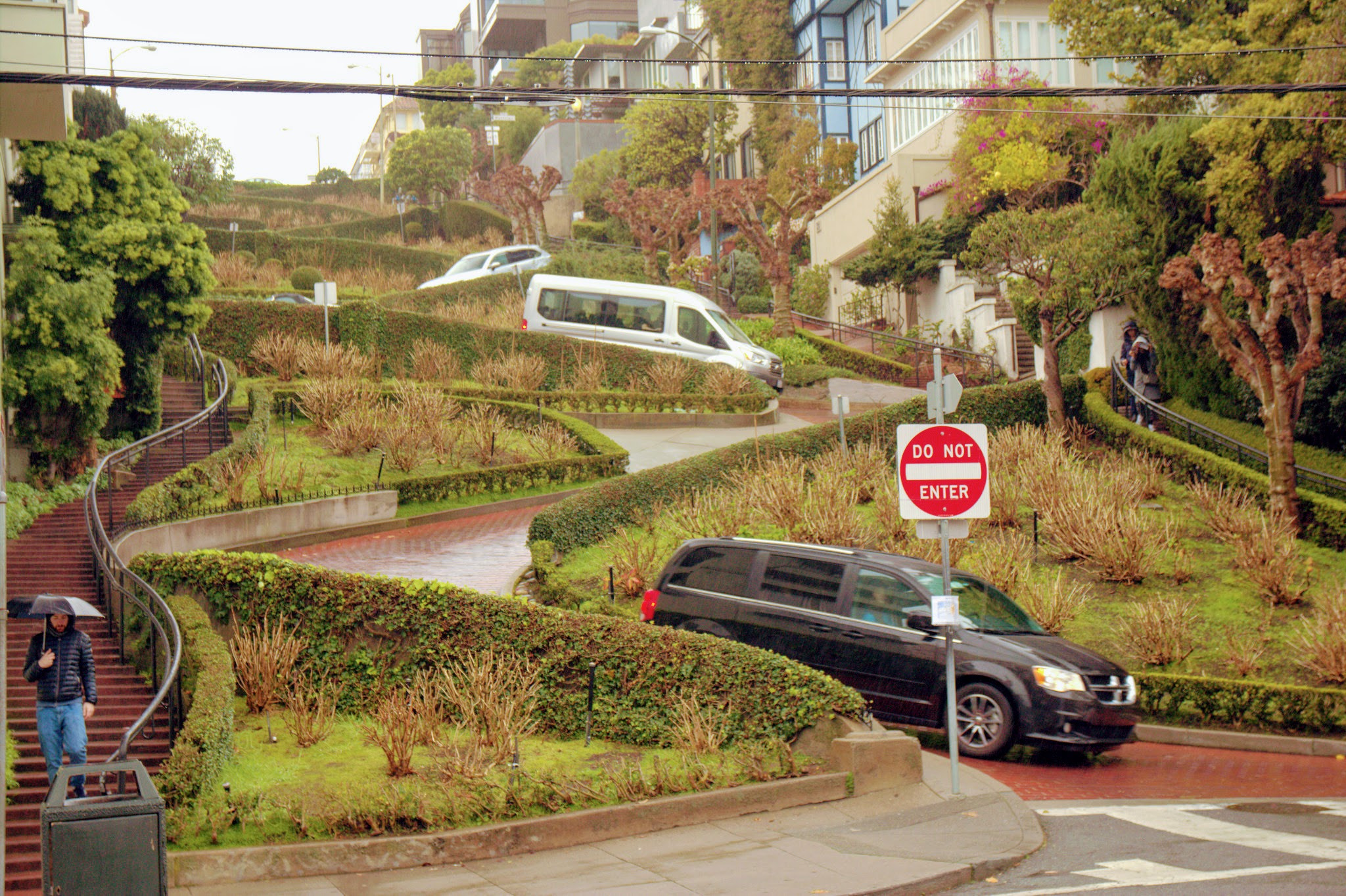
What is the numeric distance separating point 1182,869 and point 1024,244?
17320mm

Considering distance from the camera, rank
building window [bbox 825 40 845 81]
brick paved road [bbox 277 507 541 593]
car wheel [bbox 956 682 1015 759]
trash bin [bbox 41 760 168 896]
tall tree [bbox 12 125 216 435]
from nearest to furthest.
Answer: trash bin [bbox 41 760 168 896] < car wheel [bbox 956 682 1015 759] < brick paved road [bbox 277 507 541 593] < tall tree [bbox 12 125 216 435] < building window [bbox 825 40 845 81]

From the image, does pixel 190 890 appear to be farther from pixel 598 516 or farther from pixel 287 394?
pixel 287 394

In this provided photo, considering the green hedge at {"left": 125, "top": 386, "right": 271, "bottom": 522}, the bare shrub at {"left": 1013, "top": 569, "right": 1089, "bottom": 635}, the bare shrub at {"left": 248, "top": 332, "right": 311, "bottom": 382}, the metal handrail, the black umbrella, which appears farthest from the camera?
the bare shrub at {"left": 248, "top": 332, "right": 311, "bottom": 382}

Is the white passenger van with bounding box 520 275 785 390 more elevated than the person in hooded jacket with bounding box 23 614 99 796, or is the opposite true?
the white passenger van with bounding box 520 275 785 390

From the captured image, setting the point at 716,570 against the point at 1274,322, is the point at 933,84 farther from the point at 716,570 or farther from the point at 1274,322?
the point at 716,570

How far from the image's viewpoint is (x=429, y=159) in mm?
69688

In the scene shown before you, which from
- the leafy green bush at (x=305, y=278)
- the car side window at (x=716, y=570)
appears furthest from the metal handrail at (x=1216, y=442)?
the leafy green bush at (x=305, y=278)

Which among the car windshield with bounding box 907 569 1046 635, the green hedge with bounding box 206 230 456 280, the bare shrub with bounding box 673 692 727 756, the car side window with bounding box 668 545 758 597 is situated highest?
the green hedge with bounding box 206 230 456 280

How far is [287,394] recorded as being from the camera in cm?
2553

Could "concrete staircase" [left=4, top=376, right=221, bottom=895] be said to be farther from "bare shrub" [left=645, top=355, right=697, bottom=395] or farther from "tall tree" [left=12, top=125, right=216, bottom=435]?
"bare shrub" [left=645, top=355, right=697, bottom=395]

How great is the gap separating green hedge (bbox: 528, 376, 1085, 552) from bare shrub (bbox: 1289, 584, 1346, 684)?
8364 mm

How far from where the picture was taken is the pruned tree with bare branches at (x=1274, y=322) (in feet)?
57.8

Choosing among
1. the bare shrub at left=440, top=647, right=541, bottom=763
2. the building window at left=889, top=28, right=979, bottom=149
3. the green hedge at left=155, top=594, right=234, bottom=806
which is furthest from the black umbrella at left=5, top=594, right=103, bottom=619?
the building window at left=889, top=28, right=979, bottom=149

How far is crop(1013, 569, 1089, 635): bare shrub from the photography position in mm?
14695
